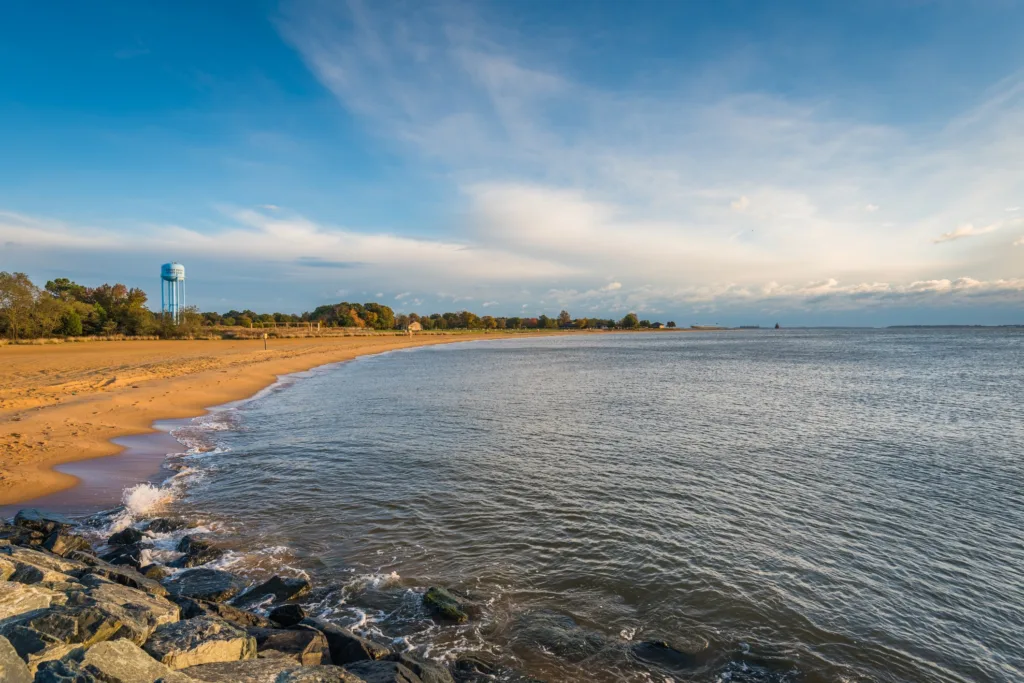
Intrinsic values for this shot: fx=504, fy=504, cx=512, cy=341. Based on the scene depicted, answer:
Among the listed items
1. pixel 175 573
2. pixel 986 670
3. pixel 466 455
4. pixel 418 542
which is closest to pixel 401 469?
pixel 466 455

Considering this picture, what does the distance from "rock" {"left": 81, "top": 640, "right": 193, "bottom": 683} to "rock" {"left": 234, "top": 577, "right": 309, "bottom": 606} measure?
372cm

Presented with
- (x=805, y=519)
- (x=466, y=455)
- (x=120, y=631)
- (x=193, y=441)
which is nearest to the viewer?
(x=120, y=631)

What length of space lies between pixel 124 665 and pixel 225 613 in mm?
2727

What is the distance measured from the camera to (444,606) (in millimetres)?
8703

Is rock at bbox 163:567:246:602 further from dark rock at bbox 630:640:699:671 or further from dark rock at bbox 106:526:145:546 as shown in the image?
dark rock at bbox 630:640:699:671

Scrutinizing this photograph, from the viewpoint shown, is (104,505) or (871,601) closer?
(871,601)

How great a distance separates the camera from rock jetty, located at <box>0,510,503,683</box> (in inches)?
209

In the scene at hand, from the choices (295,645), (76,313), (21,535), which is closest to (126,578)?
(295,645)

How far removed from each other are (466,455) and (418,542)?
739 centimetres

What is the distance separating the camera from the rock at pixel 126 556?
33.2ft

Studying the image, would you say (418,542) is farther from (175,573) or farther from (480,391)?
(480,391)

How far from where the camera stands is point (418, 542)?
11.5 m

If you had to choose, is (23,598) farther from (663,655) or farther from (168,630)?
(663,655)

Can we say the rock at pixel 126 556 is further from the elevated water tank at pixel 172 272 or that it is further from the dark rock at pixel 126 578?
the elevated water tank at pixel 172 272
